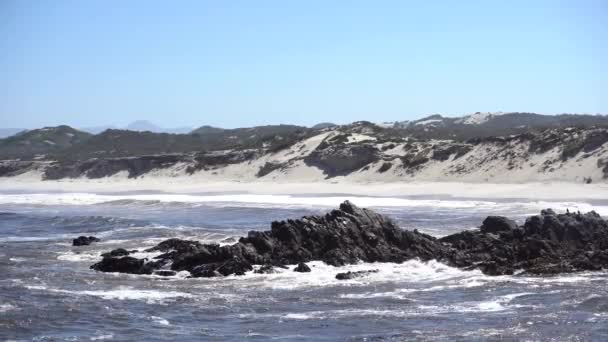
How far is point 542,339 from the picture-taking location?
14586 millimetres

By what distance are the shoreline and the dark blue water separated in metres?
12.1

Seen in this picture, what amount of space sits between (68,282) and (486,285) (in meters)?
9.90

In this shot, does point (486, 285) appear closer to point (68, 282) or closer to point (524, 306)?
point (524, 306)

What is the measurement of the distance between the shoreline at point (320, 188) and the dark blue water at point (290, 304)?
1212 centimetres

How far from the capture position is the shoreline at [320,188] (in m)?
38.5

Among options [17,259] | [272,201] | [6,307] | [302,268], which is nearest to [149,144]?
[272,201]

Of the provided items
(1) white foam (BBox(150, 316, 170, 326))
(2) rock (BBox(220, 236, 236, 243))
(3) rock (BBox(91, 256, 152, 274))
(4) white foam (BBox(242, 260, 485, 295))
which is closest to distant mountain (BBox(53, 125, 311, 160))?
(2) rock (BBox(220, 236, 236, 243))

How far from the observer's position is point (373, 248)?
2342cm

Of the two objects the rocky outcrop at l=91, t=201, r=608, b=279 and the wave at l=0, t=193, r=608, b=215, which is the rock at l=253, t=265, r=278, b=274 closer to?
the rocky outcrop at l=91, t=201, r=608, b=279

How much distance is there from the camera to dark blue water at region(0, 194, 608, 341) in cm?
1548

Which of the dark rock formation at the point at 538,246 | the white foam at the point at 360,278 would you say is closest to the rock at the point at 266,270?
the white foam at the point at 360,278

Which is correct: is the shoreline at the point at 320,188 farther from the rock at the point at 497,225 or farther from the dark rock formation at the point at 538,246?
the dark rock formation at the point at 538,246

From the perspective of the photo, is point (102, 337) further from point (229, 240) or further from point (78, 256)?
point (229, 240)

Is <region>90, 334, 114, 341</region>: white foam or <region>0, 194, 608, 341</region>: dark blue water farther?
<region>0, 194, 608, 341</region>: dark blue water
